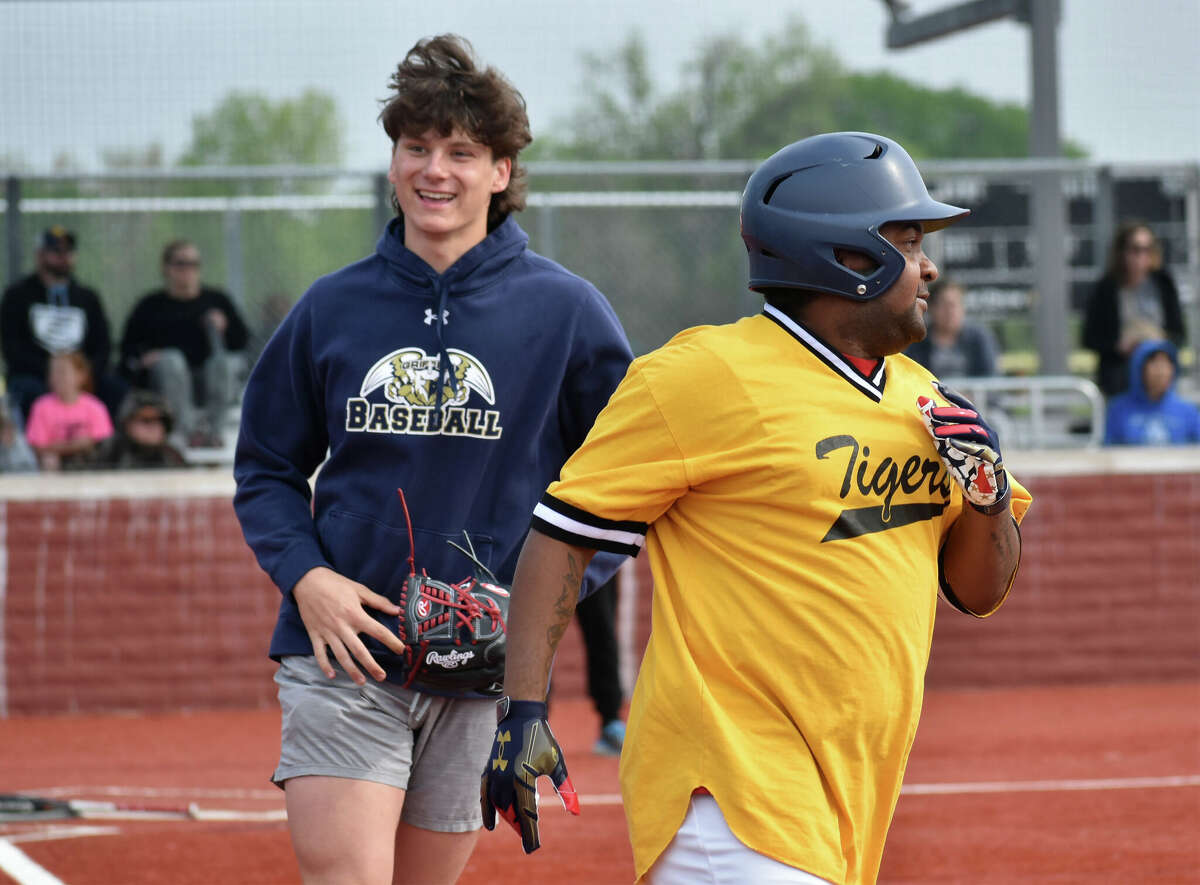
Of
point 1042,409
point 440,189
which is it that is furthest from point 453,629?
point 1042,409

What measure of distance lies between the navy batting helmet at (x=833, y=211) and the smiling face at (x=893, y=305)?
0.02m

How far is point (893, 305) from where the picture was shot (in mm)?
3197

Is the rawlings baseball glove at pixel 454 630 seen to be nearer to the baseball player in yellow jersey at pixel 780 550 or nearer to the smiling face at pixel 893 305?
the baseball player in yellow jersey at pixel 780 550

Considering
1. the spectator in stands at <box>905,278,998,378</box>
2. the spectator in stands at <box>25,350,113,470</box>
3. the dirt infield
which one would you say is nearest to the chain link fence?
the spectator in stands at <box>25,350,113,470</box>

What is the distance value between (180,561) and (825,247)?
30.0 ft

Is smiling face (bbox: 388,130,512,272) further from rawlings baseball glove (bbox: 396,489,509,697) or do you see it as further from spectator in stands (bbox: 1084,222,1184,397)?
spectator in stands (bbox: 1084,222,1184,397)

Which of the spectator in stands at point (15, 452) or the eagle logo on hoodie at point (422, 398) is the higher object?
the eagle logo on hoodie at point (422, 398)

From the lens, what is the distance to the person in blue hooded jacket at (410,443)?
3.73 meters

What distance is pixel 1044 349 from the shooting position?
12781 millimetres

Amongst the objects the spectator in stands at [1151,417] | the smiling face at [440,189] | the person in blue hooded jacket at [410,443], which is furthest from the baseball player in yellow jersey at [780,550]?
the spectator in stands at [1151,417]

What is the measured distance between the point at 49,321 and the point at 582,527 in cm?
854

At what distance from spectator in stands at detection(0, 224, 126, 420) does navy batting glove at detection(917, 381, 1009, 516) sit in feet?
28.4

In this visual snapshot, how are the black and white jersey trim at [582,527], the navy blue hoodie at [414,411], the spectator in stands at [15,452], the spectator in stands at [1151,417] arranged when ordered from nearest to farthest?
the black and white jersey trim at [582,527]
the navy blue hoodie at [414,411]
the spectator in stands at [15,452]
the spectator in stands at [1151,417]

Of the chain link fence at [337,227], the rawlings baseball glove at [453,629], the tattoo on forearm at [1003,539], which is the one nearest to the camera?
the tattoo on forearm at [1003,539]
